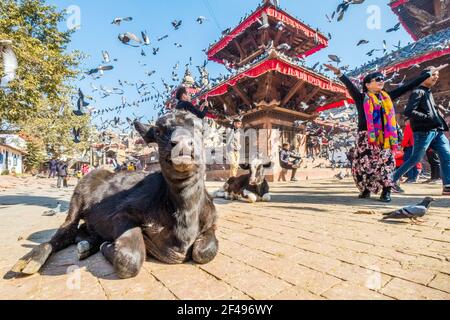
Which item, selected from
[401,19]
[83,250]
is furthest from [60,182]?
[401,19]

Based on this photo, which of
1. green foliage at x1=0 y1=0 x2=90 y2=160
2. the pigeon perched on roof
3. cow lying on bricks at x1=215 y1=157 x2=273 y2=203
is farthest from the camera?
green foliage at x1=0 y1=0 x2=90 y2=160

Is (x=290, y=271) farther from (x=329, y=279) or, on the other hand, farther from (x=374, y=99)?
(x=374, y=99)

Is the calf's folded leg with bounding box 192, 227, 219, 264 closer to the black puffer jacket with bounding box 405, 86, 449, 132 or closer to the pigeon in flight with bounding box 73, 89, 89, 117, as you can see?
the black puffer jacket with bounding box 405, 86, 449, 132

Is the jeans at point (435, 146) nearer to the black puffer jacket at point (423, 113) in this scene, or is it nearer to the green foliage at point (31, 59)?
the black puffer jacket at point (423, 113)

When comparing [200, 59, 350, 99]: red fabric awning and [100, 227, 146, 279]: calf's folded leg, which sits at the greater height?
[200, 59, 350, 99]: red fabric awning

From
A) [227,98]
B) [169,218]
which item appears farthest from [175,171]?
[227,98]

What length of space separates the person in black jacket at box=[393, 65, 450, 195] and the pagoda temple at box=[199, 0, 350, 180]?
6233mm

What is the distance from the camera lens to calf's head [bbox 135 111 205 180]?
5.65ft

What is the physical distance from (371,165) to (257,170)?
2.58m

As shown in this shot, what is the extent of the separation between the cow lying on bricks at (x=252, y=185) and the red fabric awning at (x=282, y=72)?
214 inches

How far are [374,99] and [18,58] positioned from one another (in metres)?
9.36

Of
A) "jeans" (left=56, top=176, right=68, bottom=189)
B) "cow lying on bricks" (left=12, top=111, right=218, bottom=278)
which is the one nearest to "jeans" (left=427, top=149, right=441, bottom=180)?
"cow lying on bricks" (left=12, top=111, right=218, bottom=278)

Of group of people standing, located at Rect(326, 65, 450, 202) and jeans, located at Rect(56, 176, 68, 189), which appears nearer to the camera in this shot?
group of people standing, located at Rect(326, 65, 450, 202)

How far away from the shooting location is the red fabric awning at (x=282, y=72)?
33.9 ft
